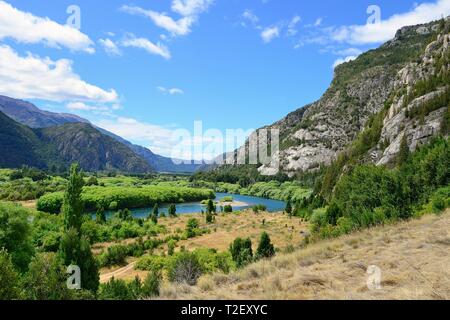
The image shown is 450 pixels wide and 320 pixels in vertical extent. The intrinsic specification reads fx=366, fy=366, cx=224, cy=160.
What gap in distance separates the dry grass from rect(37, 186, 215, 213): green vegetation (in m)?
108

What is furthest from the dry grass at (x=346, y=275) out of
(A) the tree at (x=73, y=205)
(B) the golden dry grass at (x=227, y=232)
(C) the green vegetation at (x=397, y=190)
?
(A) the tree at (x=73, y=205)

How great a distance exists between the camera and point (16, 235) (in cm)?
4094

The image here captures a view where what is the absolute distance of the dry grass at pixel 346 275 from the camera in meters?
10.4

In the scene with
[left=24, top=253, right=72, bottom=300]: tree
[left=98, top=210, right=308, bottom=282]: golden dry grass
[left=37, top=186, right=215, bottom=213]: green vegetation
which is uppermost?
[left=24, top=253, right=72, bottom=300]: tree

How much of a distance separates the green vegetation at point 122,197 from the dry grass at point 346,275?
353ft

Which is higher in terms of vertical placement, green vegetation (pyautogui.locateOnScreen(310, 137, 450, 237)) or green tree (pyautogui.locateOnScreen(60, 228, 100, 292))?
green vegetation (pyautogui.locateOnScreen(310, 137, 450, 237))

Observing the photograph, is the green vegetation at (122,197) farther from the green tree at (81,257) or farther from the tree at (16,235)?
the green tree at (81,257)

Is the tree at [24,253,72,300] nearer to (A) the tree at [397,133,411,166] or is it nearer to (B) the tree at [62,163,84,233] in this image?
Answer: (B) the tree at [62,163,84,233]

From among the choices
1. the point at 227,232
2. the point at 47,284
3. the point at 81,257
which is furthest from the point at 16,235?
the point at 227,232

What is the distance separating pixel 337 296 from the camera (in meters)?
10.2

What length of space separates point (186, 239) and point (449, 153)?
151ft

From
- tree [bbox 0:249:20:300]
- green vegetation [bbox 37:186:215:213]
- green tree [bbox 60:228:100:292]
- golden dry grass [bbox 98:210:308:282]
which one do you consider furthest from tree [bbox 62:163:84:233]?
green vegetation [bbox 37:186:215:213]

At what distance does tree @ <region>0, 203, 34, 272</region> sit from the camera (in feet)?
130
